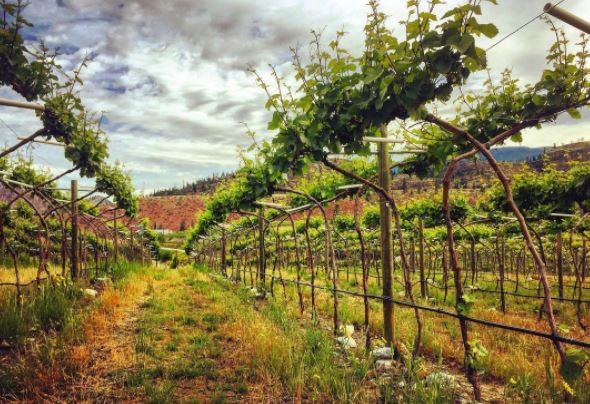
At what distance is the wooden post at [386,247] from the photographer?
217 inches

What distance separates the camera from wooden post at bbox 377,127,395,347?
217 inches

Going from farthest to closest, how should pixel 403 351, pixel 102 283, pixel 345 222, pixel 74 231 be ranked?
pixel 345 222, pixel 102 283, pixel 74 231, pixel 403 351

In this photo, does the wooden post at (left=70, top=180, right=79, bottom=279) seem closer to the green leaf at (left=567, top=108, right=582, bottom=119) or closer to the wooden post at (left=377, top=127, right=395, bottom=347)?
the wooden post at (left=377, top=127, right=395, bottom=347)

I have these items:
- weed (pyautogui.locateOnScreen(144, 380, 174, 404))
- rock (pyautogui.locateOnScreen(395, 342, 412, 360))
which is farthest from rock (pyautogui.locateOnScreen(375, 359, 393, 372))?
weed (pyautogui.locateOnScreen(144, 380, 174, 404))

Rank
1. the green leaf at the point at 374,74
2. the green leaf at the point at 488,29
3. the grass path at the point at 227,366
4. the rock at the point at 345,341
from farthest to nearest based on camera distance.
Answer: the rock at the point at 345,341, the grass path at the point at 227,366, the green leaf at the point at 374,74, the green leaf at the point at 488,29

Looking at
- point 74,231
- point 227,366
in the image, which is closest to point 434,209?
point 227,366

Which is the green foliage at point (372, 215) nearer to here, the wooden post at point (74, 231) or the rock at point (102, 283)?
the rock at point (102, 283)

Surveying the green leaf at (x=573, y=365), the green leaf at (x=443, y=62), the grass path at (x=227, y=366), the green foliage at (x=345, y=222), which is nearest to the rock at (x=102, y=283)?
the grass path at (x=227, y=366)

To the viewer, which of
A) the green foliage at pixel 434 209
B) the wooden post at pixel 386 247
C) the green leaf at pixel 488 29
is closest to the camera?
the green leaf at pixel 488 29

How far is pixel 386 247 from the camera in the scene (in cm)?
551

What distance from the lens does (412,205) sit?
14.8m

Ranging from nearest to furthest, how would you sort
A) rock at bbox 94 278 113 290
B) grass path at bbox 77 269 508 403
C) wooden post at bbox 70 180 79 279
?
grass path at bbox 77 269 508 403 < wooden post at bbox 70 180 79 279 < rock at bbox 94 278 113 290

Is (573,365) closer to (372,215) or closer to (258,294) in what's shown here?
(258,294)

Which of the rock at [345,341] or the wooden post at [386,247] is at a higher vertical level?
the wooden post at [386,247]
